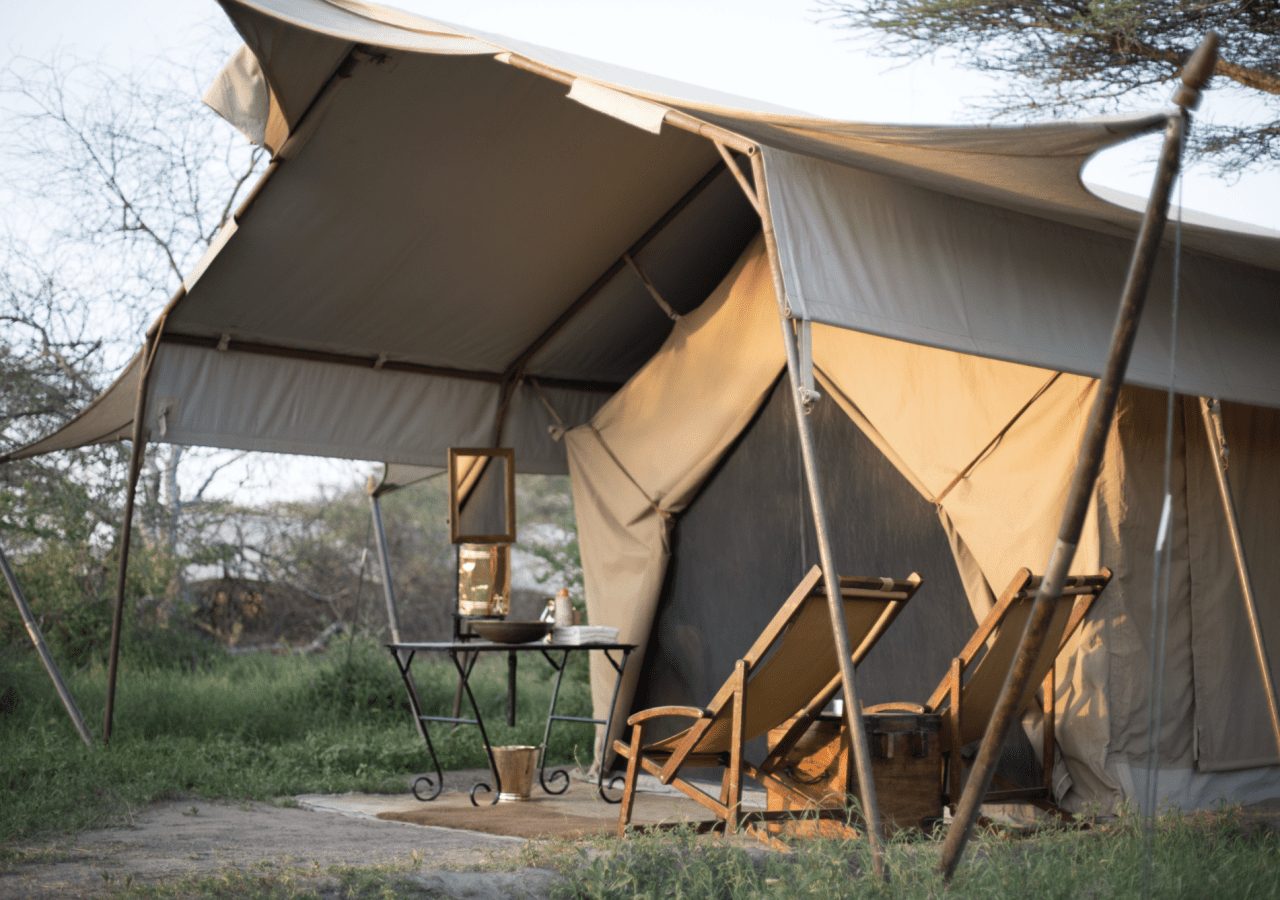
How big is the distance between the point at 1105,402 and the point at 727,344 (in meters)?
3.09

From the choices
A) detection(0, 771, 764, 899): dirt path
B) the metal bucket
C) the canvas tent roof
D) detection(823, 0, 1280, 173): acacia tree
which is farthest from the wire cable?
detection(823, 0, 1280, 173): acacia tree

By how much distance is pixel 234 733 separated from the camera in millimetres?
6723

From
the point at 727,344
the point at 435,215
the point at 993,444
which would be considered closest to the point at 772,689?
the point at 993,444

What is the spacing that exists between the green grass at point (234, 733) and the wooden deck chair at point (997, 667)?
225 cm

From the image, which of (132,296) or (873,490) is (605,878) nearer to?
(873,490)

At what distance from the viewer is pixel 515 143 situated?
503 cm

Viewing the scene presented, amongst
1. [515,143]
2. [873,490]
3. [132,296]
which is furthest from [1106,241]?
[132,296]

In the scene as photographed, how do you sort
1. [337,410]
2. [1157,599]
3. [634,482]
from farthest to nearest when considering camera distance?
[337,410] → [634,482] → [1157,599]

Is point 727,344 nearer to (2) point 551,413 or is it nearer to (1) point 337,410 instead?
(2) point 551,413

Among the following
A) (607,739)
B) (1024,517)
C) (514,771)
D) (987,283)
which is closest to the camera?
(987,283)

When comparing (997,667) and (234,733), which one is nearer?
(997,667)

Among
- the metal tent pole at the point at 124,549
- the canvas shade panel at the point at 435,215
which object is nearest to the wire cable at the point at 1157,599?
the canvas shade panel at the point at 435,215

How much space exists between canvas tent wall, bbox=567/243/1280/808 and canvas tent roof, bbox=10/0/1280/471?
0.49 meters

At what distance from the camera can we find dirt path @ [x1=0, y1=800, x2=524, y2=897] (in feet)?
10.3
